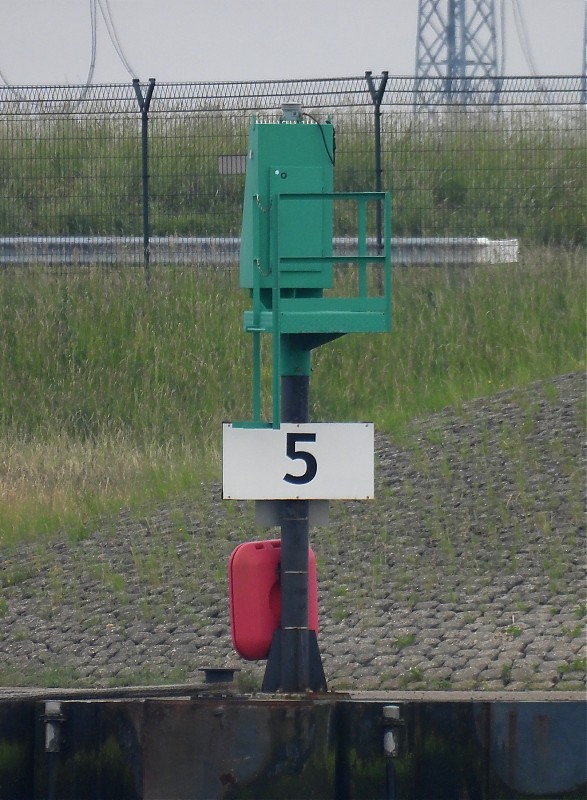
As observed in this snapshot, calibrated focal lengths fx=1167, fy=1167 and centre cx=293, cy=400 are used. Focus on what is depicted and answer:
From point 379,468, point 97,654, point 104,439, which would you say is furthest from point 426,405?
point 97,654

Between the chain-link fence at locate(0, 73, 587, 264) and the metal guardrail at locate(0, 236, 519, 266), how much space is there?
3 centimetres

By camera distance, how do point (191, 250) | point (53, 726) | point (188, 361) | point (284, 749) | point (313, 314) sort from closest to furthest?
1. point (284, 749)
2. point (53, 726)
3. point (313, 314)
4. point (188, 361)
5. point (191, 250)

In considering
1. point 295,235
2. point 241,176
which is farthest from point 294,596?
point 241,176

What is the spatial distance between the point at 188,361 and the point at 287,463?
10.1m

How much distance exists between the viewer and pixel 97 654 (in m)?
8.34

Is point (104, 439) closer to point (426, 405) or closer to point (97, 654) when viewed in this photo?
point (426, 405)

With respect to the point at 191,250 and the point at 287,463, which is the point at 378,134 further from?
the point at 287,463

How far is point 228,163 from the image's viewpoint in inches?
688

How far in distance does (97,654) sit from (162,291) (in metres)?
9.12

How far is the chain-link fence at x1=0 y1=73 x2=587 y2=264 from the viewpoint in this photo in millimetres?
17812

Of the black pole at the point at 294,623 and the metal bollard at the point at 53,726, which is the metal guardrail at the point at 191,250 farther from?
the metal bollard at the point at 53,726

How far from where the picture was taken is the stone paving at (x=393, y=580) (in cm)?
775

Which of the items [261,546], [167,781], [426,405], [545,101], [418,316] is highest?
[545,101]

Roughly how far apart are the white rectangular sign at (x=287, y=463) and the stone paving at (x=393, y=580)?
2338mm
